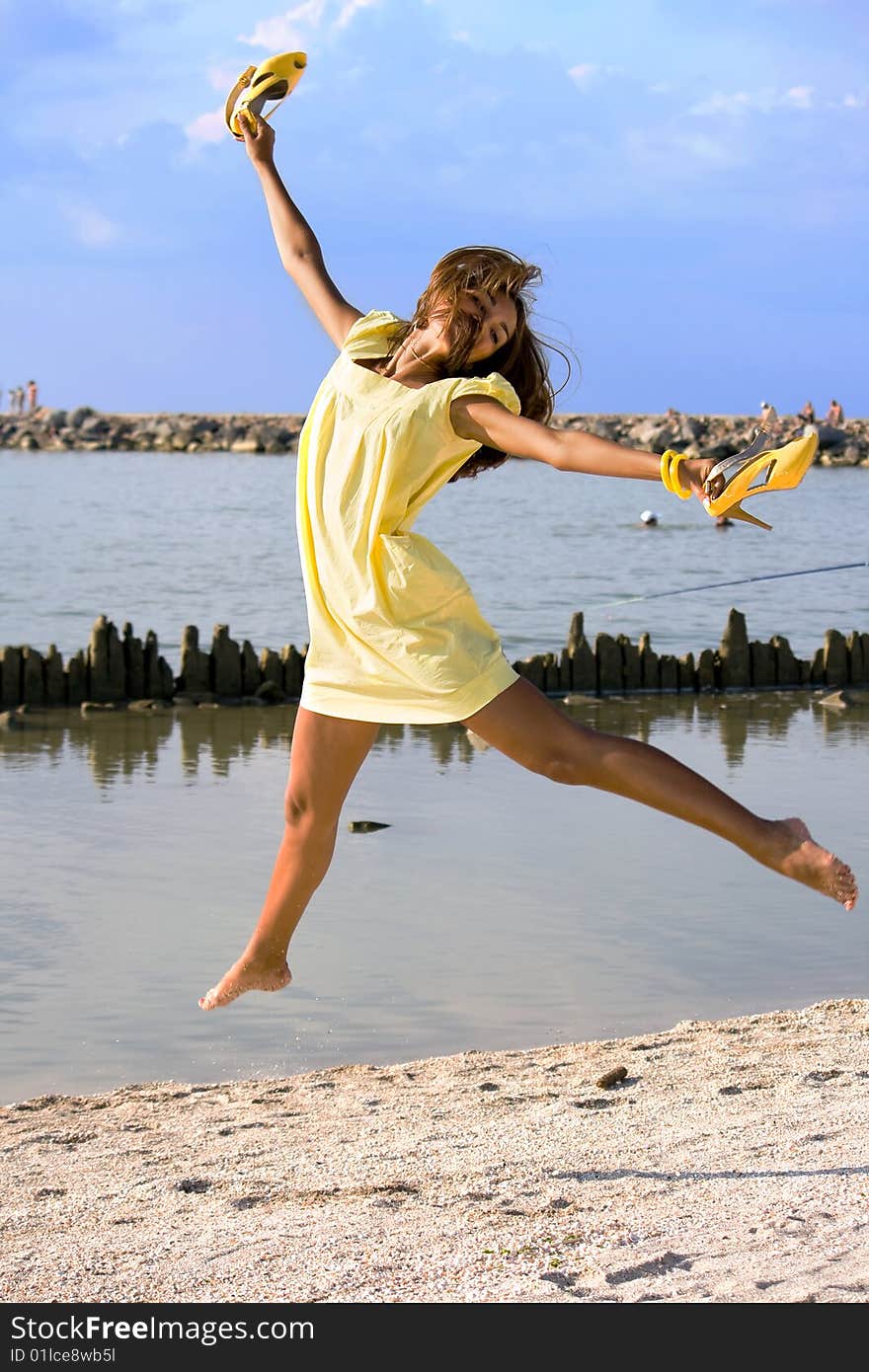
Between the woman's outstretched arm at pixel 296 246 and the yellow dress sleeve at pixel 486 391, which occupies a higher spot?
the woman's outstretched arm at pixel 296 246

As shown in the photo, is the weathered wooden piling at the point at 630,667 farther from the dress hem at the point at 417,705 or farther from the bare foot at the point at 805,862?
the dress hem at the point at 417,705

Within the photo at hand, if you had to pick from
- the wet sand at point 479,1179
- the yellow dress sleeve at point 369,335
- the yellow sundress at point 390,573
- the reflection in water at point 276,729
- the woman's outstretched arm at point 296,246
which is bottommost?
the wet sand at point 479,1179

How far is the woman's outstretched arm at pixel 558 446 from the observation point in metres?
3.73

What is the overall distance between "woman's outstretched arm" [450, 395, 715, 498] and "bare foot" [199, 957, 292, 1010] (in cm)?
166

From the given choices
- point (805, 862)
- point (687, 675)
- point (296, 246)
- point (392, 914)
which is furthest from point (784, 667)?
point (805, 862)

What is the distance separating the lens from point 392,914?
8.16 meters

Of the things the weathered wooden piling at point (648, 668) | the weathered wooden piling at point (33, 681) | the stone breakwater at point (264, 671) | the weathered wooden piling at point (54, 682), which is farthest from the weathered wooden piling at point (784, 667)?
the weathered wooden piling at point (33, 681)

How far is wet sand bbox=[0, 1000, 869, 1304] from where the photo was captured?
4.23 m

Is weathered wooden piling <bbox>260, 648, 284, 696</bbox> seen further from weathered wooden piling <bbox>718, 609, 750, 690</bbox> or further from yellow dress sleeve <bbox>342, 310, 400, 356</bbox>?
yellow dress sleeve <bbox>342, 310, 400, 356</bbox>

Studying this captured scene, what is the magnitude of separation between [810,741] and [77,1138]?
844cm

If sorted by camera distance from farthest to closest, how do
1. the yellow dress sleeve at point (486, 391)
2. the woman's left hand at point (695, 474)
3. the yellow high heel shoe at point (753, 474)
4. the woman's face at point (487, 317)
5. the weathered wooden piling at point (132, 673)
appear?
the weathered wooden piling at point (132, 673)
the woman's face at point (487, 317)
the yellow dress sleeve at point (486, 391)
the woman's left hand at point (695, 474)
the yellow high heel shoe at point (753, 474)

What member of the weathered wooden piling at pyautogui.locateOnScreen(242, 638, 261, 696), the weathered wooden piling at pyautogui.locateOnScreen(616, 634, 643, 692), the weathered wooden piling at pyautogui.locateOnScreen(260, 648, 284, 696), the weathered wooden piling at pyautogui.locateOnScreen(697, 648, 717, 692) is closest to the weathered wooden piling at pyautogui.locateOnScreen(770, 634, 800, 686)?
the weathered wooden piling at pyautogui.locateOnScreen(697, 648, 717, 692)

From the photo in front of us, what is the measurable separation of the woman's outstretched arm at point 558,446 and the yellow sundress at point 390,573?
1.6 inches
